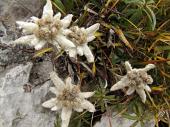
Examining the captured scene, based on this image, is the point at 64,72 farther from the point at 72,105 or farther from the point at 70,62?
the point at 72,105

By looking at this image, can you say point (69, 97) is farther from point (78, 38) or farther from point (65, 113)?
point (78, 38)

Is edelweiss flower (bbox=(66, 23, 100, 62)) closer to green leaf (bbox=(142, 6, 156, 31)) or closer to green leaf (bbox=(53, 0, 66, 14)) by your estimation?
green leaf (bbox=(53, 0, 66, 14))

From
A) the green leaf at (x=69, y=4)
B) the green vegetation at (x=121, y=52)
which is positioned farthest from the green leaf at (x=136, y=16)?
the green leaf at (x=69, y=4)

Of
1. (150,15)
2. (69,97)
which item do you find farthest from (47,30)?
(150,15)

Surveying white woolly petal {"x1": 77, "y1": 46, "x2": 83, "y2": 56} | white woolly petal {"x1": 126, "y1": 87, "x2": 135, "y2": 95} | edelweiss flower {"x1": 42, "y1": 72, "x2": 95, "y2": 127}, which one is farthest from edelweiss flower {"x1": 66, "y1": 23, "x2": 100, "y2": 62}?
white woolly petal {"x1": 126, "y1": 87, "x2": 135, "y2": 95}

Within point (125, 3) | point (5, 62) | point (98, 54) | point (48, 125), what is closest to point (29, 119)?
point (48, 125)

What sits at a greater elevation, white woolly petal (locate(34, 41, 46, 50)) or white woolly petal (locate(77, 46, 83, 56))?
white woolly petal (locate(34, 41, 46, 50))

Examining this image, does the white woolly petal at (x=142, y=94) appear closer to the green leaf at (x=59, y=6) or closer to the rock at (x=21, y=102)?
the rock at (x=21, y=102)
